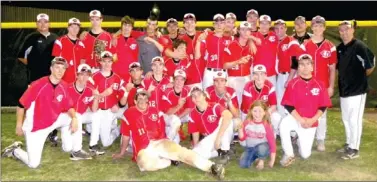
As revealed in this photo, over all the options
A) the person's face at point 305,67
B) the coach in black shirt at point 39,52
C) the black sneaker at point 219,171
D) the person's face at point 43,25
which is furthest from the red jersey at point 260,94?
the person's face at point 43,25

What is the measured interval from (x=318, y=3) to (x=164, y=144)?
22875mm

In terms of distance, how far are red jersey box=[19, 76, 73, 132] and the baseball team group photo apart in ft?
0.04

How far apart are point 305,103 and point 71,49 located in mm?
3837

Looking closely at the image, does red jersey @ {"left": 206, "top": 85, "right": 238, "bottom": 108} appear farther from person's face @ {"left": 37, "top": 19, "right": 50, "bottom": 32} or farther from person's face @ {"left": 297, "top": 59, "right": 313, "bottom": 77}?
person's face @ {"left": 37, "top": 19, "right": 50, "bottom": 32}

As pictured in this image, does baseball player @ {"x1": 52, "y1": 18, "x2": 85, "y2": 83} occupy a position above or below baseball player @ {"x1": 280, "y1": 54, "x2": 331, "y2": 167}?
above

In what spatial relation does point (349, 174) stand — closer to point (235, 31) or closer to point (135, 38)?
point (235, 31)

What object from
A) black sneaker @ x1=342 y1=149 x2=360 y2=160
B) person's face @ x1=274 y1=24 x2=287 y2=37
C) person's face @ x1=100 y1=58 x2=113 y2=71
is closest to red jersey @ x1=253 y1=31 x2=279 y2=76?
person's face @ x1=274 y1=24 x2=287 y2=37

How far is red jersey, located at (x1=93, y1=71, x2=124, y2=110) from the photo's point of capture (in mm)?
6770

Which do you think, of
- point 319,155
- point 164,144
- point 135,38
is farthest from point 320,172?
point 135,38

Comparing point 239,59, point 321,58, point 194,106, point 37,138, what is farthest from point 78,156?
point 321,58

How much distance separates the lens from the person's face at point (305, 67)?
20.1 ft

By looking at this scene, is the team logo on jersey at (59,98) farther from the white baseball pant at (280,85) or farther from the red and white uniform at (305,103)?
the white baseball pant at (280,85)

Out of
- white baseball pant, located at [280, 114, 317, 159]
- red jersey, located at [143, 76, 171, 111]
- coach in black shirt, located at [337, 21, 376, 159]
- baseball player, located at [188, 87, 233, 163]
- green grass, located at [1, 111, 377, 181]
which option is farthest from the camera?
red jersey, located at [143, 76, 171, 111]

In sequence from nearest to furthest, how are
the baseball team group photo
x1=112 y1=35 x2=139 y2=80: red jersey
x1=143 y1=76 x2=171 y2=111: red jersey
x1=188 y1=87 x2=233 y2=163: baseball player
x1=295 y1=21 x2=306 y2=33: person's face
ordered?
the baseball team group photo < x1=188 y1=87 x2=233 y2=163: baseball player < x1=143 y1=76 x2=171 y2=111: red jersey < x1=295 y1=21 x2=306 y2=33: person's face < x1=112 y1=35 x2=139 y2=80: red jersey
